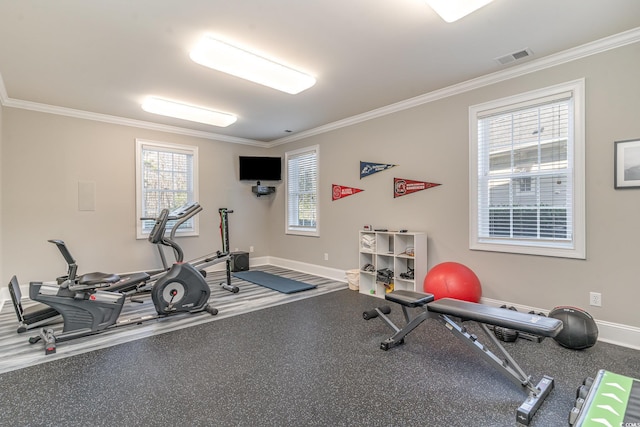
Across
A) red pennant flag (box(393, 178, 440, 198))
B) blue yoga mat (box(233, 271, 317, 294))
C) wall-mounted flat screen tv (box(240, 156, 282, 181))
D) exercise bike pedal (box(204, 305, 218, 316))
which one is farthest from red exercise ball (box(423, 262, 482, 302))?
wall-mounted flat screen tv (box(240, 156, 282, 181))

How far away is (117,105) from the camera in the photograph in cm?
458

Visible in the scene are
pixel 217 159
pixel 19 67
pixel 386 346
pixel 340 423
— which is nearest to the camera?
pixel 340 423

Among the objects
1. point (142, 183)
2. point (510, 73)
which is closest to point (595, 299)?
point (510, 73)

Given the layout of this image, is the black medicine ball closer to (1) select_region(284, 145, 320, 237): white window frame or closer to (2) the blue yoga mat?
(2) the blue yoga mat

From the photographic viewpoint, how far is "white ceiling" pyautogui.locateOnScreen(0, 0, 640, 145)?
242 cm

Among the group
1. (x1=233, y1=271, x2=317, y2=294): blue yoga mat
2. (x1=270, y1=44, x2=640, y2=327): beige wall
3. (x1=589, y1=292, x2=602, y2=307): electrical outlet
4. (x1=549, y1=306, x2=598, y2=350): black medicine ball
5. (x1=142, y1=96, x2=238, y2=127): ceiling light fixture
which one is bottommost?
(x1=233, y1=271, x2=317, y2=294): blue yoga mat

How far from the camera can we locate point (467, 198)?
12.7 ft

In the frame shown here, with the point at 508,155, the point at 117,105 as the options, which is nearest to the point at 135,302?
the point at 117,105

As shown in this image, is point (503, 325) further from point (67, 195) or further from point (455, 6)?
point (67, 195)

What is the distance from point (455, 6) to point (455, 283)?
2.55 metres

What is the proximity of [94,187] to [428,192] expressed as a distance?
5.03 m

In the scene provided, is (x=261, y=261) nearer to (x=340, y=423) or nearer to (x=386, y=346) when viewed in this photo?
(x=386, y=346)

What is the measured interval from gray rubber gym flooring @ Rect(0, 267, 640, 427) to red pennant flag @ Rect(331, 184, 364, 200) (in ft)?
8.46

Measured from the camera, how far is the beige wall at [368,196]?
2.91m
